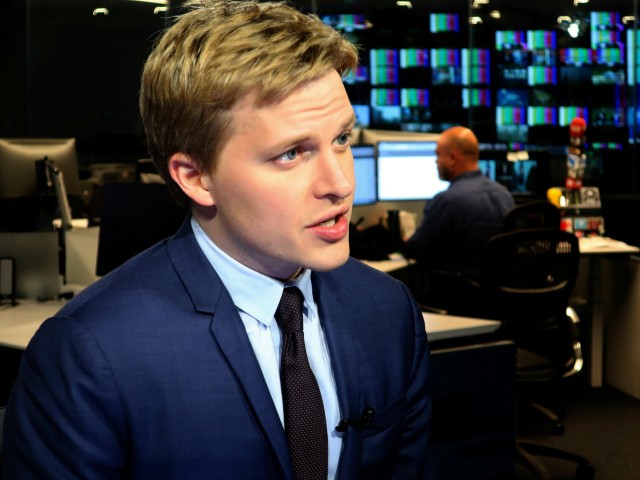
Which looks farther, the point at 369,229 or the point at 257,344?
the point at 369,229

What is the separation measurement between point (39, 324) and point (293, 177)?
2242 mm

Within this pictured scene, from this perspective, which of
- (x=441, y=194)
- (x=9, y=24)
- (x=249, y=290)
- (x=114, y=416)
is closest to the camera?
(x=114, y=416)

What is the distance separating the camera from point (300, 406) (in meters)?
1.07

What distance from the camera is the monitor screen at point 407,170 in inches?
206

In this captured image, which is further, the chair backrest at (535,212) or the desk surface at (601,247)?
the desk surface at (601,247)

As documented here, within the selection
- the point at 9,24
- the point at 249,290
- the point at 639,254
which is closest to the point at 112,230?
the point at 249,290

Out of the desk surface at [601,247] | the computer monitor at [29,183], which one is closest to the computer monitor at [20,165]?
the computer monitor at [29,183]

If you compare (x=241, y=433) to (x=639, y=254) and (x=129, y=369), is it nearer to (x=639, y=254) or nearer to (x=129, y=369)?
(x=129, y=369)

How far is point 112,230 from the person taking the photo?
2900mm

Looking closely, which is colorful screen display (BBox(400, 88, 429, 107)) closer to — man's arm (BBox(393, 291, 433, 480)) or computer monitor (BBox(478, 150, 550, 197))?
computer monitor (BBox(478, 150, 550, 197))

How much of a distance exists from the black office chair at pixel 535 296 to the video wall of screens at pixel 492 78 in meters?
4.78

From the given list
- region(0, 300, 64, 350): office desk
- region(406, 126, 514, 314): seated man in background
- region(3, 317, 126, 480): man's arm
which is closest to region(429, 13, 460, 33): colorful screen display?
region(406, 126, 514, 314): seated man in background

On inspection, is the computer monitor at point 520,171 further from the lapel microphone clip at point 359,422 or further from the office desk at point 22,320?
the lapel microphone clip at point 359,422

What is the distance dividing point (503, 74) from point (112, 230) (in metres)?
6.42
